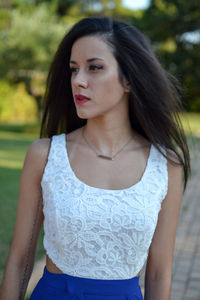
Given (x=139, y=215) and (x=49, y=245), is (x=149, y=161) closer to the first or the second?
(x=139, y=215)

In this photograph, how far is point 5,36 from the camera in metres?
23.2

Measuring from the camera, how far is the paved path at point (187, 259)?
13.0 ft

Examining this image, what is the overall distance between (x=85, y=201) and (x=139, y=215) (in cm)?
19

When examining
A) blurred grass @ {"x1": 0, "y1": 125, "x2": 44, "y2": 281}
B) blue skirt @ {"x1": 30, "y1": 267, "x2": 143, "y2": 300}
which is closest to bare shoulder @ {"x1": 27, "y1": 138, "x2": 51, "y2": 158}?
blue skirt @ {"x1": 30, "y1": 267, "x2": 143, "y2": 300}

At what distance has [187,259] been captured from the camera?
4.80 meters

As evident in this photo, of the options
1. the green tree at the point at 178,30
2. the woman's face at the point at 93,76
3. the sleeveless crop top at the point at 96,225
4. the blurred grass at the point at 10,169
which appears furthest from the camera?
the green tree at the point at 178,30

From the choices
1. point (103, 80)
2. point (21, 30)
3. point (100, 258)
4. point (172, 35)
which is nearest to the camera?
point (100, 258)

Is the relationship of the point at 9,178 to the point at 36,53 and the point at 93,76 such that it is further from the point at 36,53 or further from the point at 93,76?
the point at 36,53

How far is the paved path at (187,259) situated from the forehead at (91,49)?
247cm

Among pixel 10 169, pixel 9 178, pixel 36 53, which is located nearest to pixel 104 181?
pixel 9 178

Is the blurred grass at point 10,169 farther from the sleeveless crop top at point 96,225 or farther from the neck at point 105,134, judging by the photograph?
the sleeveless crop top at point 96,225

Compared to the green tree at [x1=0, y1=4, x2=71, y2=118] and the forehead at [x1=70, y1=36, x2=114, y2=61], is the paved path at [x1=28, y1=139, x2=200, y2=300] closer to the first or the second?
the forehead at [x1=70, y1=36, x2=114, y2=61]

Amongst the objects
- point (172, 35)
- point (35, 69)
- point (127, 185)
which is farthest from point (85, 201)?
point (172, 35)

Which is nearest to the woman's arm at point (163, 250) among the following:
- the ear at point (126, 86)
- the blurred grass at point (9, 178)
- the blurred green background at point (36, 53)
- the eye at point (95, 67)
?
the ear at point (126, 86)
